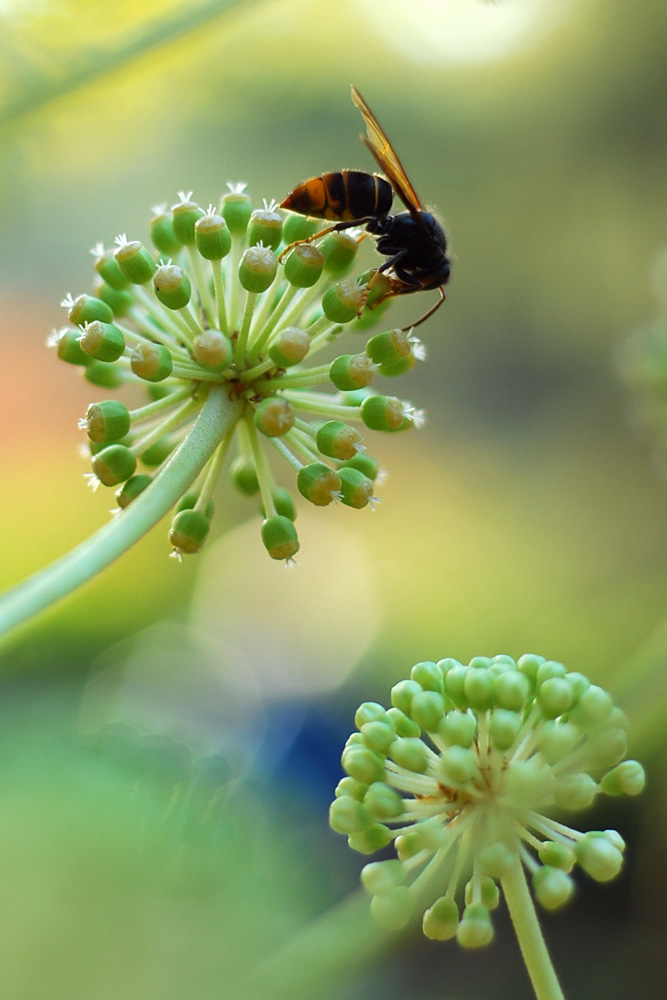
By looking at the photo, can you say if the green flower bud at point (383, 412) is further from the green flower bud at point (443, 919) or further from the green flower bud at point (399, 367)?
the green flower bud at point (443, 919)

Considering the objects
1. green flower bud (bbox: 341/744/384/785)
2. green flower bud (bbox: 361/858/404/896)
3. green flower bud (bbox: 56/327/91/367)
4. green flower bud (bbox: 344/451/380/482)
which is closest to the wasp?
green flower bud (bbox: 344/451/380/482)

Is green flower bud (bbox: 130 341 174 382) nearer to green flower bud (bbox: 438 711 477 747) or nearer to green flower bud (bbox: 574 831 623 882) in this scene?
green flower bud (bbox: 438 711 477 747)

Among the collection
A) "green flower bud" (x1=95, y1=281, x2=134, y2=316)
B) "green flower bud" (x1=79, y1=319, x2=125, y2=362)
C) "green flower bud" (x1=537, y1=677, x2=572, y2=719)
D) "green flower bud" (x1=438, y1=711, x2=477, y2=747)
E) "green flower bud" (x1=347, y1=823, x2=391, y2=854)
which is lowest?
"green flower bud" (x1=347, y1=823, x2=391, y2=854)

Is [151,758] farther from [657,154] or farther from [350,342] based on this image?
[657,154]

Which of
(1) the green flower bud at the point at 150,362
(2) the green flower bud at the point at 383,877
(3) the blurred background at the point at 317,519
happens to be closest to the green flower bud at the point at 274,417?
(1) the green flower bud at the point at 150,362

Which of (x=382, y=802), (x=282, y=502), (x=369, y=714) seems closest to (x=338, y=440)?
(x=282, y=502)

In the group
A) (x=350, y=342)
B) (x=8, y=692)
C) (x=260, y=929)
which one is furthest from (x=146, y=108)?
Result: (x=260, y=929)

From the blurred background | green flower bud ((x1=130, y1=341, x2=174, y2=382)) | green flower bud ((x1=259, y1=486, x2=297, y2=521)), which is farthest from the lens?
the blurred background
